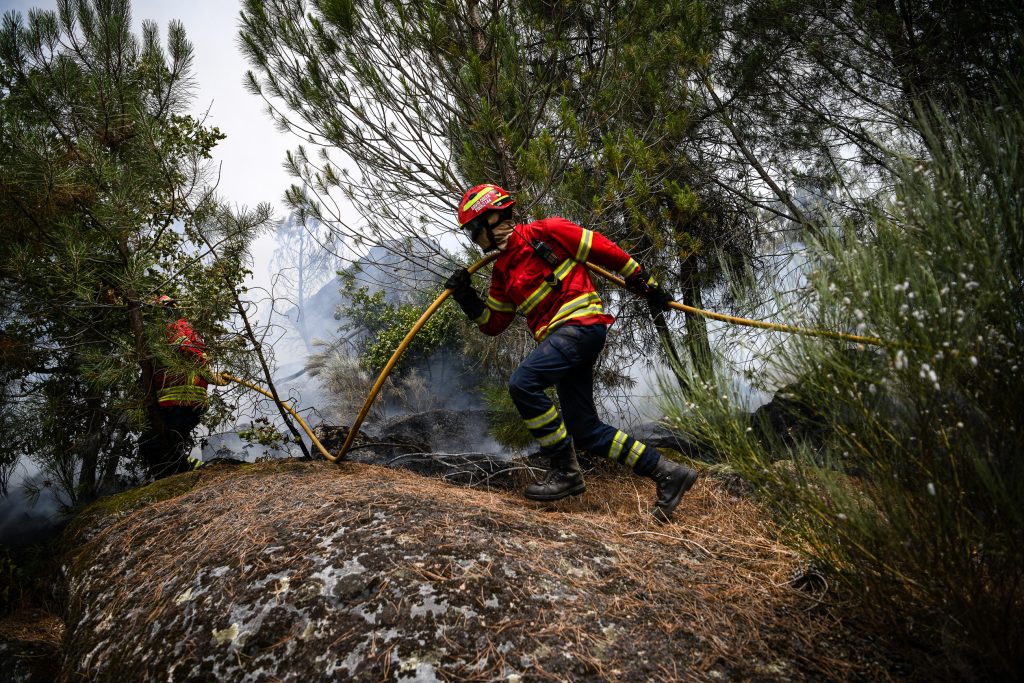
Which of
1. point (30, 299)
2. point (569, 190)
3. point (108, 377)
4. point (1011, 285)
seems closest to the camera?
point (1011, 285)

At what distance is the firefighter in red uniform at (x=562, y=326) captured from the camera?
3264 mm

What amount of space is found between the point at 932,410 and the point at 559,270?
2.04 m

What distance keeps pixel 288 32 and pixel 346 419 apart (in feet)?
22.8

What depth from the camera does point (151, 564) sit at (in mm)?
2814

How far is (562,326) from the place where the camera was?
3373mm

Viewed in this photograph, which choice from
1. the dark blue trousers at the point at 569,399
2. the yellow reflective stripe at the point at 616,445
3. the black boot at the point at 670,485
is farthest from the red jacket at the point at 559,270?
the black boot at the point at 670,485

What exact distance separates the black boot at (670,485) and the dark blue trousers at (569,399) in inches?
2.7

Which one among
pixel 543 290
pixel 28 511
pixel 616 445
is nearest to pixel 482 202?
pixel 543 290

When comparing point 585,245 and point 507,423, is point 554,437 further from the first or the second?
point 507,423

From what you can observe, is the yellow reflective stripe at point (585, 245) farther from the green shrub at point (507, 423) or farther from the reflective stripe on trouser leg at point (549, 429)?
the green shrub at point (507, 423)

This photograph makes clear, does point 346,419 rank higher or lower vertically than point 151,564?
higher

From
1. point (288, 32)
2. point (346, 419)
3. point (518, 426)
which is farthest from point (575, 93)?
point (346, 419)

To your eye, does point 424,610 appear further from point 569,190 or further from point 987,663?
point 569,190

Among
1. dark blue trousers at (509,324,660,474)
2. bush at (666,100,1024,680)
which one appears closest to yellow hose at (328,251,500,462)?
dark blue trousers at (509,324,660,474)
